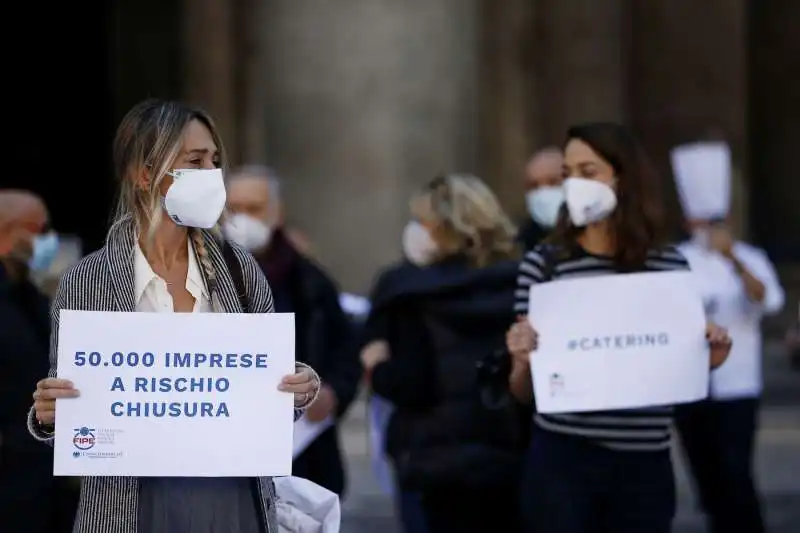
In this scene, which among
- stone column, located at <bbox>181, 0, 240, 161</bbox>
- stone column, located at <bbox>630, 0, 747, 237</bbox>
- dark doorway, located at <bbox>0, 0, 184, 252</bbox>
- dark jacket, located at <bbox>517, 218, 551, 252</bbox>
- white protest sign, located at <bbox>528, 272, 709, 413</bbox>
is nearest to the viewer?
white protest sign, located at <bbox>528, 272, 709, 413</bbox>

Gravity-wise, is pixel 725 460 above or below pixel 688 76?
below

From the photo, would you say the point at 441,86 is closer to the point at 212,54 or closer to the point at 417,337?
the point at 212,54

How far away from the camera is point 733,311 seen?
6.73 metres

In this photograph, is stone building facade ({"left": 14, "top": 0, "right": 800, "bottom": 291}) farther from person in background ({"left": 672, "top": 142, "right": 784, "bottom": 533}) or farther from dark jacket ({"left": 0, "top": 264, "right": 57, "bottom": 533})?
dark jacket ({"left": 0, "top": 264, "right": 57, "bottom": 533})

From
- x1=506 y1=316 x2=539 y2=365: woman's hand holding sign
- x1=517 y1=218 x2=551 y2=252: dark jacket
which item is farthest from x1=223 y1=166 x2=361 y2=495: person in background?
x1=506 y1=316 x2=539 y2=365: woman's hand holding sign

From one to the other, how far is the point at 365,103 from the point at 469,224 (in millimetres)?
5447

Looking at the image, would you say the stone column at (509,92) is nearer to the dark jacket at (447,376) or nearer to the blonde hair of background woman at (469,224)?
the blonde hair of background woman at (469,224)

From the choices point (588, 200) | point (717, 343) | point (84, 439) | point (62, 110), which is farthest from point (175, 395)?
point (62, 110)

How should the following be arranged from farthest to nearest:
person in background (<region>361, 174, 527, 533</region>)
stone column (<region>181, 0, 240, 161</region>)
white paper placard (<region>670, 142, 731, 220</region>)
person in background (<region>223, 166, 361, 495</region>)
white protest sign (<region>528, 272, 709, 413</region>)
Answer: stone column (<region>181, 0, 240, 161</region>), white paper placard (<region>670, 142, 731, 220</region>), person in background (<region>223, 166, 361, 495</region>), person in background (<region>361, 174, 527, 533</region>), white protest sign (<region>528, 272, 709, 413</region>)

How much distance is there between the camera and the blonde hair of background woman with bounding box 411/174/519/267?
5523 mm

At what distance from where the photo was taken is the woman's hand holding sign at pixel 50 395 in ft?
10.9

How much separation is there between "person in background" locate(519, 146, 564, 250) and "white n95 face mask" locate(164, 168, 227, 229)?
9.47ft

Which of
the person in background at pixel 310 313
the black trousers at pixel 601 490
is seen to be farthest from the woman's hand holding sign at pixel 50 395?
the person in background at pixel 310 313

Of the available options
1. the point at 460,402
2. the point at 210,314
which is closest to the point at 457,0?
the point at 460,402
